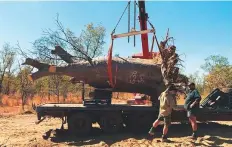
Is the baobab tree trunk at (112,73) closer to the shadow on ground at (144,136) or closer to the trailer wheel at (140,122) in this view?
the trailer wheel at (140,122)

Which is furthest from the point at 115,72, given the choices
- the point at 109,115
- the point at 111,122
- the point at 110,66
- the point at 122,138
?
the point at 122,138

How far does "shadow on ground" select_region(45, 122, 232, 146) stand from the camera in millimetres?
9156

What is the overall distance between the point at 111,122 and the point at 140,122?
1.05 meters

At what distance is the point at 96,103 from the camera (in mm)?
10531

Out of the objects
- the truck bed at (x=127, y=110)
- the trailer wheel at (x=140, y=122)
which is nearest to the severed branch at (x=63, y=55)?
the truck bed at (x=127, y=110)

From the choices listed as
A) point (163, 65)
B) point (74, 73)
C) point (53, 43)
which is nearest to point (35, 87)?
point (53, 43)

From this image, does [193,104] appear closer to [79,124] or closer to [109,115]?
[109,115]

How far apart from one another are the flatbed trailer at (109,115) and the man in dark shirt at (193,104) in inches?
40.0

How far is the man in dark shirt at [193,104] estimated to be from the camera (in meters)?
9.24

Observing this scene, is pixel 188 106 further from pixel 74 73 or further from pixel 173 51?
pixel 74 73

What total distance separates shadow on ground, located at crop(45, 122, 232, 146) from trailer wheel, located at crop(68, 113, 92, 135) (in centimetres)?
21

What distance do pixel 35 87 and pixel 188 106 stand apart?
21.2 meters

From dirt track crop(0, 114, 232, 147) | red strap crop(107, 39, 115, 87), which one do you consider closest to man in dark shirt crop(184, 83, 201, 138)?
dirt track crop(0, 114, 232, 147)

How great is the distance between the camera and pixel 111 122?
1041cm
